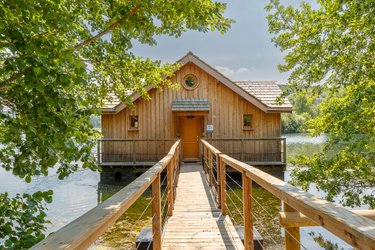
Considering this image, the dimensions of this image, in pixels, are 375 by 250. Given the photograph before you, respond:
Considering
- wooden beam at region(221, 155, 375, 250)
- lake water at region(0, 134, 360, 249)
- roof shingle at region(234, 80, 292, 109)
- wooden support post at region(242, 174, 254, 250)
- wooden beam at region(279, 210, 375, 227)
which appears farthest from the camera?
roof shingle at region(234, 80, 292, 109)

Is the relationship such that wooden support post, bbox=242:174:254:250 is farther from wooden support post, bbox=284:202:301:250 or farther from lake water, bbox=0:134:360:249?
lake water, bbox=0:134:360:249

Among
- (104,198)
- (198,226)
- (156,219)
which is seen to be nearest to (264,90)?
(104,198)

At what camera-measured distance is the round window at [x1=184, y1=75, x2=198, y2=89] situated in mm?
13649

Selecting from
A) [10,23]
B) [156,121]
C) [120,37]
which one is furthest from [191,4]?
[156,121]

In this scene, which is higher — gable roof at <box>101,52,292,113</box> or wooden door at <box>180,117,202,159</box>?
gable roof at <box>101,52,292,113</box>

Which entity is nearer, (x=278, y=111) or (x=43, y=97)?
(x=43, y=97)

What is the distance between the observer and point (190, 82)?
13742mm

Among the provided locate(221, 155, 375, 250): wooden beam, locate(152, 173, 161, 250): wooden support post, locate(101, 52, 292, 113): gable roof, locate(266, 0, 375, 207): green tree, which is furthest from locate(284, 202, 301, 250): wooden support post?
locate(101, 52, 292, 113): gable roof

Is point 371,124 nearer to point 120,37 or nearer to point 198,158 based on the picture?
point 120,37

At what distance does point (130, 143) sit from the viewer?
13266 millimetres

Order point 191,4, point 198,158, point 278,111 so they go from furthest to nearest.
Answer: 1. point 198,158
2. point 278,111
3. point 191,4

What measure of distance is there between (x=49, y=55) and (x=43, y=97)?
40cm

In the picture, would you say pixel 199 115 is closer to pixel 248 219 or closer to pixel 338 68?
pixel 338 68

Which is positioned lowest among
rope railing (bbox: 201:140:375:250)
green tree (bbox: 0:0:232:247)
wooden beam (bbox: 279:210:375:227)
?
wooden beam (bbox: 279:210:375:227)
